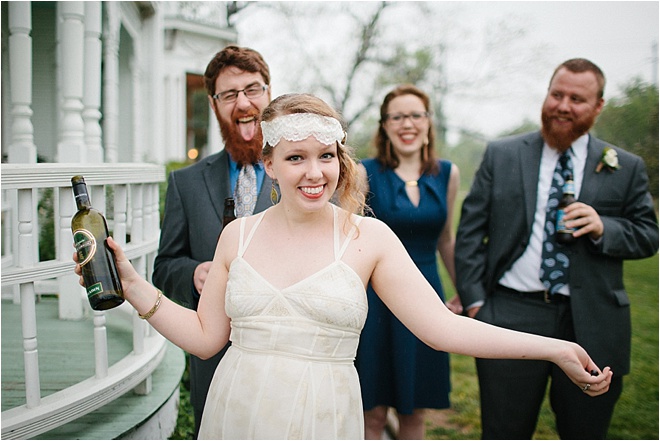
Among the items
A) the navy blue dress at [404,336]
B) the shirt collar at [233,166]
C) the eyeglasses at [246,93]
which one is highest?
the eyeglasses at [246,93]

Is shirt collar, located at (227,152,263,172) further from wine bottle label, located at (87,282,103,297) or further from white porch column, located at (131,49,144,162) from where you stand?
white porch column, located at (131,49,144,162)

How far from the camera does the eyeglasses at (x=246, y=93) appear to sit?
278cm

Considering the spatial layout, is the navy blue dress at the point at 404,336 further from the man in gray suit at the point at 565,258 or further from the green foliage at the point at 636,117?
the green foliage at the point at 636,117

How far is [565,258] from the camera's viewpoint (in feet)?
10.5

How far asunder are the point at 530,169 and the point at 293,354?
77.3 inches

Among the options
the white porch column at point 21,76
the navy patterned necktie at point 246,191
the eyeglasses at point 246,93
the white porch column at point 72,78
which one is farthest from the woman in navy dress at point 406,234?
the white porch column at point 21,76

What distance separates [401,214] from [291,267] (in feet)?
5.69

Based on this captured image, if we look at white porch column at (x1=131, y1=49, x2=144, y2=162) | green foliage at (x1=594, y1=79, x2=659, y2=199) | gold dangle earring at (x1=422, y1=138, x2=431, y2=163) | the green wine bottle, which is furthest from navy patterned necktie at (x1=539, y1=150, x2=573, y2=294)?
white porch column at (x1=131, y1=49, x2=144, y2=162)

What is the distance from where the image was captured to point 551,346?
207 centimetres

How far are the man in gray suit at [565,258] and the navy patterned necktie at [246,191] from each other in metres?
1.36

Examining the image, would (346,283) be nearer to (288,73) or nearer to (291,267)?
(291,267)

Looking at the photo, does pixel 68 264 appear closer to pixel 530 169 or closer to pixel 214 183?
pixel 214 183

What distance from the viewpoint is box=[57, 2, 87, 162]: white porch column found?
4.22 meters

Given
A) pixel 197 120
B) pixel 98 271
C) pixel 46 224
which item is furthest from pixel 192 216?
pixel 197 120
